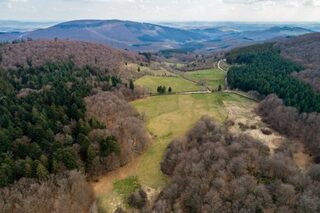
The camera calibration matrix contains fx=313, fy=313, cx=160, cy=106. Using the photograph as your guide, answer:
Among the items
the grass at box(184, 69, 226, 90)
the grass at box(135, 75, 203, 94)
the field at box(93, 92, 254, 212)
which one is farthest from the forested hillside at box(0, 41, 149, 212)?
the grass at box(184, 69, 226, 90)

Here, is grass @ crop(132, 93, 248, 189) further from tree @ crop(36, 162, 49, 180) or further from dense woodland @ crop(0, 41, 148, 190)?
tree @ crop(36, 162, 49, 180)

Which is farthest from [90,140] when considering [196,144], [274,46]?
[274,46]

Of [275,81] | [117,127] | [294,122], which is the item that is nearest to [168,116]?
[117,127]

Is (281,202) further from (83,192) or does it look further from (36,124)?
(36,124)

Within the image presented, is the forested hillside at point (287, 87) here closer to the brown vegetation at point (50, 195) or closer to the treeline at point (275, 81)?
the treeline at point (275, 81)

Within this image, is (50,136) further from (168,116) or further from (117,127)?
(168,116)
